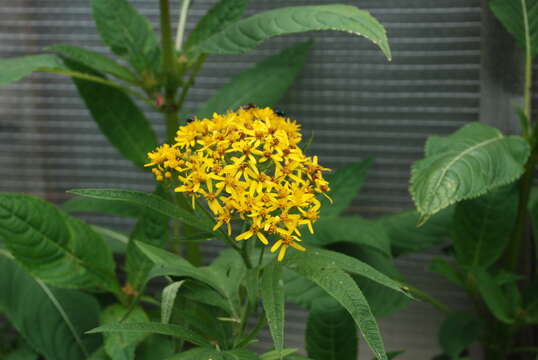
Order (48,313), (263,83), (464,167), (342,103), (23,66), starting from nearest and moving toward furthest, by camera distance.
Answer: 1. (464,167)
2. (23,66)
3. (48,313)
4. (263,83)
5. (342,103)

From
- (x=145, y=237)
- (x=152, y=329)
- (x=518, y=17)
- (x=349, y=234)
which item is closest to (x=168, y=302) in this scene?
(x=152, y=329)

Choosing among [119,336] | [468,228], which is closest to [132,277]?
[119,336]

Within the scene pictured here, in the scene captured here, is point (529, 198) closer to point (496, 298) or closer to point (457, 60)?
point (496, 298)

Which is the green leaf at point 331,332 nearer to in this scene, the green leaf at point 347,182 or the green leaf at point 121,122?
the green leaf at point 347,182

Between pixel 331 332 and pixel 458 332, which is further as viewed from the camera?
pixel 458 332

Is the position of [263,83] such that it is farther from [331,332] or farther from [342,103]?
[331,332]

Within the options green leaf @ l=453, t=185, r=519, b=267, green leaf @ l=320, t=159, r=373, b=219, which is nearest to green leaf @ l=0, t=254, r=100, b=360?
green leaf @ l=320, t=159, r=373, b=219
